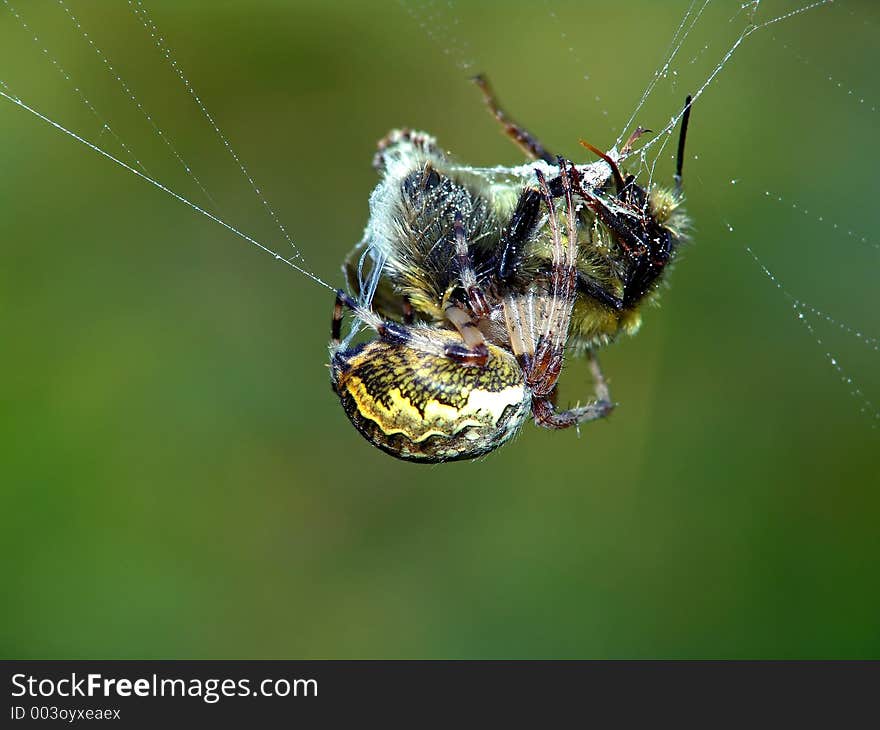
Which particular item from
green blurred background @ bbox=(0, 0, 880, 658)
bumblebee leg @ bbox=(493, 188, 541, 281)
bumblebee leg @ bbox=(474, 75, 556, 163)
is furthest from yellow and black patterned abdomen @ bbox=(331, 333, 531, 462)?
green blurred background @ bbox=(0, 0, 880, 658)

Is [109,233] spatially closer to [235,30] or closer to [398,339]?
[235,30]

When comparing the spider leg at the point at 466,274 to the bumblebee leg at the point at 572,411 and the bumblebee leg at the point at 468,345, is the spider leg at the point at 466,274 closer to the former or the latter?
the bumblebee leg at the point at 468,345

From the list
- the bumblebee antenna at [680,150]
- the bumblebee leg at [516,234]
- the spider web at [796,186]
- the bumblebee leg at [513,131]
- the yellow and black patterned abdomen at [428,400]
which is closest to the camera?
the yellow and black patterned abdomen at [428,400]

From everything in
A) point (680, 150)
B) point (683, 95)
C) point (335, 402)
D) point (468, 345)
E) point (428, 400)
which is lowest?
point (428, 400)

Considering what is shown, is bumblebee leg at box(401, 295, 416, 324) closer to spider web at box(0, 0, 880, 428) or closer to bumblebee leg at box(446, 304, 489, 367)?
bumblebee leg at box(446, 304, 489, 367)

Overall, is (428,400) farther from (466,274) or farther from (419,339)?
(466,274)

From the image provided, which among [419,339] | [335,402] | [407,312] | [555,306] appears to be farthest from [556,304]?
[335,402]

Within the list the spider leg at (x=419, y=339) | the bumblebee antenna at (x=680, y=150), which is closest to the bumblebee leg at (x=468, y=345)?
the spider leg at (x=419, y=339)
